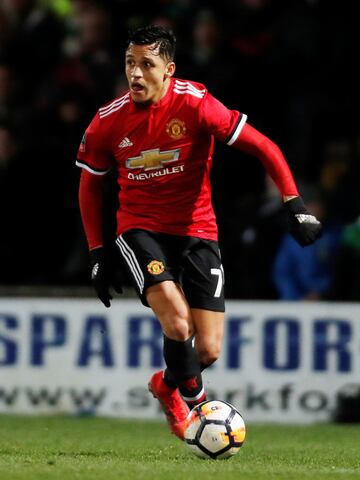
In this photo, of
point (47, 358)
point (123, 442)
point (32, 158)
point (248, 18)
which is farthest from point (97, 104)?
point (123, 442)

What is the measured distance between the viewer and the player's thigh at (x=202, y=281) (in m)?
7.45

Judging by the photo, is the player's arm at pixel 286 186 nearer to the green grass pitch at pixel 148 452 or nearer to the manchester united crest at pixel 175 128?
the manchester united crest at pixel 175 128

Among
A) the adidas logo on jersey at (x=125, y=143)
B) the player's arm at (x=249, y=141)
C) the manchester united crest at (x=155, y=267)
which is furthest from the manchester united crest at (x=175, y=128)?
the manchester united crest at (x=155, y=267)

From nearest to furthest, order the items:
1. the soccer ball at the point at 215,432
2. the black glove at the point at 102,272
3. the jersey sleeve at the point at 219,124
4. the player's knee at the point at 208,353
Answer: the soccer ball at the point at 215,432, the jersey sleeve at the point at 219,124, the player's knee at the point at 208,353, the black glove at the point at 102,272

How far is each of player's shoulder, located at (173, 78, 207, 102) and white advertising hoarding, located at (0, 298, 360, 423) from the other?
3.61 metres

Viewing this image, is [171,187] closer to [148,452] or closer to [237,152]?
[148,452]

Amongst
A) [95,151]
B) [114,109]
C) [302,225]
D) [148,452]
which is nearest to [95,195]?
[95,151]

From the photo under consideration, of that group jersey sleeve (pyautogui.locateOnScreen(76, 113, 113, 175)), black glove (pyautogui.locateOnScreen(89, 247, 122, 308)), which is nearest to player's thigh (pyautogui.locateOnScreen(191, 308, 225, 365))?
black glove (pyautogui.locateOnScreen(89, 247, 122, 308))

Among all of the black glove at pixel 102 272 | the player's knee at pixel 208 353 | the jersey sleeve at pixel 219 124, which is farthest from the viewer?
the black glove at pixel 102 272

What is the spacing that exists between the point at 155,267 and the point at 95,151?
79cm

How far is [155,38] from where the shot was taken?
7.35 meters

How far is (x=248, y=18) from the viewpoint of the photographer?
11.9 meters

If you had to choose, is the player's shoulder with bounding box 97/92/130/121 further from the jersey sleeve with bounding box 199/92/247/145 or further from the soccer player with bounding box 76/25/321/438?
the jersey sleeve with bounding box 199/92/247/145

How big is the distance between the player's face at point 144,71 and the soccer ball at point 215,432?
5.84 ft
